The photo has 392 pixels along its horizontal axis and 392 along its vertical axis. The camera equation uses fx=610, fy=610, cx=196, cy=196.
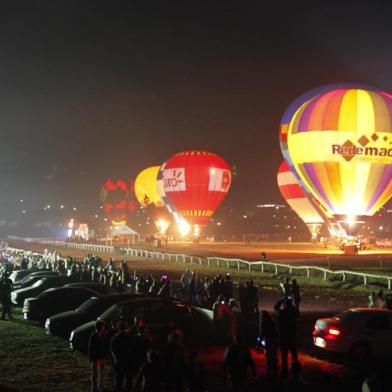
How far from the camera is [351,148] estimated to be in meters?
50.5

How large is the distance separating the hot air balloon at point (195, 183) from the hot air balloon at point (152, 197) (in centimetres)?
2542

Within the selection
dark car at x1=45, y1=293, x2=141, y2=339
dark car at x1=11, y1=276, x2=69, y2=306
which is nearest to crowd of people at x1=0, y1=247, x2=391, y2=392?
dark car at x1=45, y1=293, x2=141, y2=339

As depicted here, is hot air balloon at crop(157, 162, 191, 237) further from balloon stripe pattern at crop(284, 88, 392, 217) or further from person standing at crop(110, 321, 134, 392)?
person standing at crop(110, 321, 134, 392)

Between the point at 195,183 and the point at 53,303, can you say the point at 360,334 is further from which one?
the point at 195,183

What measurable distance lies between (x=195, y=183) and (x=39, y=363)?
6427cm

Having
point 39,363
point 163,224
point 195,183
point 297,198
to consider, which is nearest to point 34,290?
point 39,363

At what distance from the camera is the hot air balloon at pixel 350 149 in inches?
1984

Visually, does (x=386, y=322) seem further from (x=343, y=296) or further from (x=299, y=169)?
(x=299, y=169)

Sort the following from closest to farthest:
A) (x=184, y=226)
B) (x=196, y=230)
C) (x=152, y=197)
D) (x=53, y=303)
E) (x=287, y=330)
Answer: (x=287, y=330)
(x=53, y=303)
(x=196, y=230)
(x=184, y=226)
(x=152, y=197)

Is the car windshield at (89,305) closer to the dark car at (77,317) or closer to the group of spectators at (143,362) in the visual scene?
the dark car at (77,317)

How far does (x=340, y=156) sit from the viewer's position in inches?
2003

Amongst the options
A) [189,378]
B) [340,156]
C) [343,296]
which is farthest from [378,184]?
[189,378]

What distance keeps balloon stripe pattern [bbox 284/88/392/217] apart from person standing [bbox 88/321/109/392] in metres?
42.2

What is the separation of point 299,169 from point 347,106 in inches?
285
